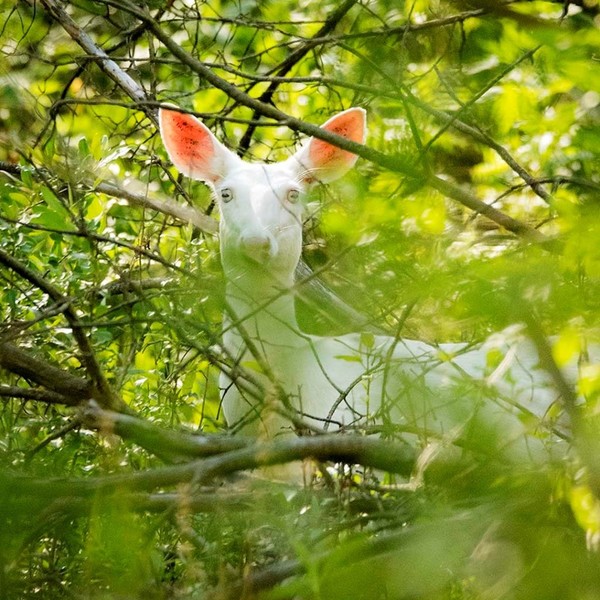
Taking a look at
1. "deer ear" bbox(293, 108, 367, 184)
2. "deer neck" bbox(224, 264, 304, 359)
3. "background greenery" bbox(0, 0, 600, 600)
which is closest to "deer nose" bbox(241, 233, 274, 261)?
"deer neck" bbox(224, 264, 304, 359)

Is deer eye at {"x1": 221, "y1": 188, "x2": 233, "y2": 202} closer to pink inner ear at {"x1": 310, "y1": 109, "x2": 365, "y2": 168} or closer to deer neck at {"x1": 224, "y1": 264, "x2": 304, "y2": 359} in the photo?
deer neck at {"x1": 224, "y1": 264, "x2": 304, "y2": 359}

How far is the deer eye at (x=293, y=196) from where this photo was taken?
14.4 feet

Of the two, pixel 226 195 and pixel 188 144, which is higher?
pixel 188 144

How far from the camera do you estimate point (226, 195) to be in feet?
14.5

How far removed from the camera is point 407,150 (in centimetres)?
205

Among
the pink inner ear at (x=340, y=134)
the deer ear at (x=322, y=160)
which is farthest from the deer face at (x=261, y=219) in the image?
the pink inner ear at (x=340, y=134)

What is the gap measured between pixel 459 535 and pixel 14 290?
2.50m

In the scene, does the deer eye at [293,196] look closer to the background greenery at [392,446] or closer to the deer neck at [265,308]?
the deer neck at [265,308]

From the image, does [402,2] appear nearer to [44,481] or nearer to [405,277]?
[405,277]

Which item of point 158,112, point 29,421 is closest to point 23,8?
point 158,112

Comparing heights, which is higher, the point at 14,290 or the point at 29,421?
the point at 14,290

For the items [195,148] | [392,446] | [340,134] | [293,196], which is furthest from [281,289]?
[392,446]

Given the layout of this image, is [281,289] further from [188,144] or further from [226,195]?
[188,144]

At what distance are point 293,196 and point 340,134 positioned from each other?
38 cm
